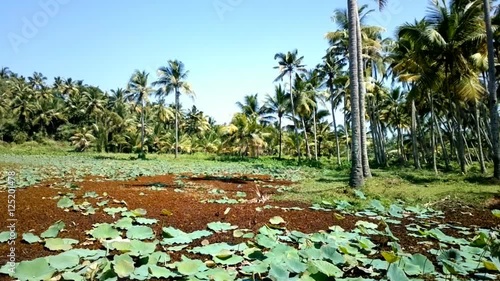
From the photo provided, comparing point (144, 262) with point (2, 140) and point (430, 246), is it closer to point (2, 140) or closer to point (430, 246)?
point (430, 246)

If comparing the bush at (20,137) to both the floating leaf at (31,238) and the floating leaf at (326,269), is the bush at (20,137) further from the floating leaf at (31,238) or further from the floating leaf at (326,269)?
the floating leaf at (326,269)

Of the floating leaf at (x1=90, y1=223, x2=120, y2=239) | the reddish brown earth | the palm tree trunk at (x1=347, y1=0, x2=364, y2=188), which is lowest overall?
the reddish brown earth

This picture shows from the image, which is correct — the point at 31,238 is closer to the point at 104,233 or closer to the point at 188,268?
the point at 104,233

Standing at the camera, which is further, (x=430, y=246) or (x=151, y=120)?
(x=151, y=120)

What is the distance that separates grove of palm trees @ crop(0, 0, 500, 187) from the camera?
52.2 feet

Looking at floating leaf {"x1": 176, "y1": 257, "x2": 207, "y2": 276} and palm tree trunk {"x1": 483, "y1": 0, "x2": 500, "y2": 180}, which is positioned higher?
palm tree trunk {"x1": 483, "y1": 0, "x2": 500, "y2": 180}

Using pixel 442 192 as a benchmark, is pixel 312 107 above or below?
above

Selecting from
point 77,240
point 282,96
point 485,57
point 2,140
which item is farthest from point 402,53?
point 2,140

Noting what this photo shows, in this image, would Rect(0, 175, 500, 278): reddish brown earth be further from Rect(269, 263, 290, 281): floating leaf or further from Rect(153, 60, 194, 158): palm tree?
Rect(153, 60, 194, 158): palm tree

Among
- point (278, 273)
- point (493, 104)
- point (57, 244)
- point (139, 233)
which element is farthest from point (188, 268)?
point (493, 104)

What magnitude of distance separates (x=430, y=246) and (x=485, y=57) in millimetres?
16992

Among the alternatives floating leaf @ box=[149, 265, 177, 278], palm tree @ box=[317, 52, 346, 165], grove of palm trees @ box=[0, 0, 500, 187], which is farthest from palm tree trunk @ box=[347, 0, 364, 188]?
palm tree @ box=[317, 52, 346, 165]

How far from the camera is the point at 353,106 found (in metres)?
12.1

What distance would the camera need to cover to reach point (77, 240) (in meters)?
4.63
